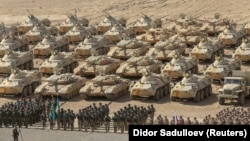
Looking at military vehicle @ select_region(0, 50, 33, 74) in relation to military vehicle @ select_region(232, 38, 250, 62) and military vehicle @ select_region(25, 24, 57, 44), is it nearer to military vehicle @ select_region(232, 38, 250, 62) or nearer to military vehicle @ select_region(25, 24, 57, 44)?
military vehicle @ select_region(25, 24, 57, 44)

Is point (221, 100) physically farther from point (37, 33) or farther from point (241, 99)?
point (37, 33)

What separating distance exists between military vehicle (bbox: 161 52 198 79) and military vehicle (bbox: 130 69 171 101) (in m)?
2.00

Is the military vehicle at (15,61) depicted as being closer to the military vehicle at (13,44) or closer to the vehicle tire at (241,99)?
the military vehicle at (13,44)

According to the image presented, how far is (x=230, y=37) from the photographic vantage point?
168 ft

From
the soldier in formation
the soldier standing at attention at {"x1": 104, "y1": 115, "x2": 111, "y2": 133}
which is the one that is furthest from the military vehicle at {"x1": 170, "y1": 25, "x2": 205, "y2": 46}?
the soldier standing at attention at {"x1": 104, "y1": 115, "x2": 111, "y2": 133}

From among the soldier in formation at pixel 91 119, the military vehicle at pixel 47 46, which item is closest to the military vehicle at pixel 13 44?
the military vehicle at pixel 47 46

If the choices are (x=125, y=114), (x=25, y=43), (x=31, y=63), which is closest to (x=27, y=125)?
(x=125, y=114)

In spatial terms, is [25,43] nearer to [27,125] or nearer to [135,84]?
[135,84]

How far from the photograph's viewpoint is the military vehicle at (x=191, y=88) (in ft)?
128

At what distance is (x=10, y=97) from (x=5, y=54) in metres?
7.50

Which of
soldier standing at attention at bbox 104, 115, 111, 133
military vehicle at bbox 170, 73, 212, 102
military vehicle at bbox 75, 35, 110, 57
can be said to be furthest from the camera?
military vehicle at bbox 75, 35, 110, 57

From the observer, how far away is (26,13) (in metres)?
69.4

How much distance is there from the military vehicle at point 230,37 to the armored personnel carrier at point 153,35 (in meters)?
3.55

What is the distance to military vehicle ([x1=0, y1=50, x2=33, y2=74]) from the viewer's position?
151 ft
